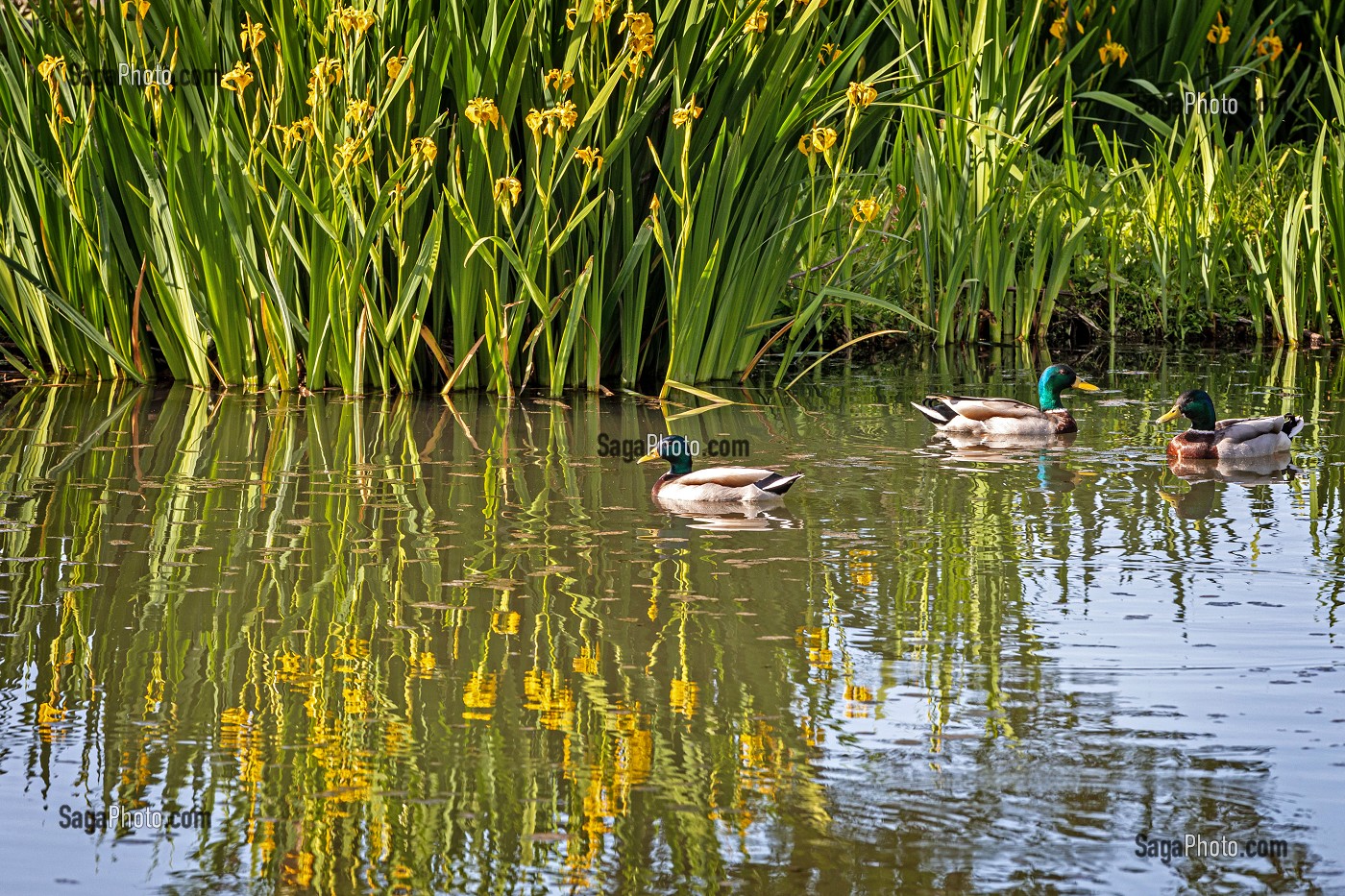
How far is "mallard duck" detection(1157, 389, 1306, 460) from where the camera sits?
6531mm

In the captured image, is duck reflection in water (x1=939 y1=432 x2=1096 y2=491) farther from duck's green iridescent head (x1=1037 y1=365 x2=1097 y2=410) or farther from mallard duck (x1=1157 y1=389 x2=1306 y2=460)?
duck's green iridescent head (x1=1037 y1=365 x2=1097 y2=410)

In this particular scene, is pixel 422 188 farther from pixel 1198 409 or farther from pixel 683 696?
pixel 683 696

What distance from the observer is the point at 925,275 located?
10.1m

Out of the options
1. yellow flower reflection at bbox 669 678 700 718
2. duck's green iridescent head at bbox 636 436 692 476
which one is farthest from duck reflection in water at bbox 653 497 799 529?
yellow flower reflection at bbox 669 678 700 718

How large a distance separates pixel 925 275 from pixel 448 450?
4.45 meters

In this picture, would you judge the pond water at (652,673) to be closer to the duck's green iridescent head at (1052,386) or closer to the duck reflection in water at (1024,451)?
the duck reflection in water at (1024,451)

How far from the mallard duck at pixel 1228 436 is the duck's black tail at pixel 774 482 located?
1.80m

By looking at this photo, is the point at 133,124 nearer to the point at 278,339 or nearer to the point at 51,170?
the point at 51,170

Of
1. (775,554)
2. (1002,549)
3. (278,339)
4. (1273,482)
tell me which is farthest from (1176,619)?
(278,339)

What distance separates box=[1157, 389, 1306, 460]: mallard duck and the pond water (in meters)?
0.13

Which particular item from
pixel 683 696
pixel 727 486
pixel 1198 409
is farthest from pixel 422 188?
pixel 683 696

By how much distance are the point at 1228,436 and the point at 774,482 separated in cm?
207

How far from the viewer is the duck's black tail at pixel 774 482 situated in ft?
18.4

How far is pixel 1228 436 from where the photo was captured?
657 centimetres
